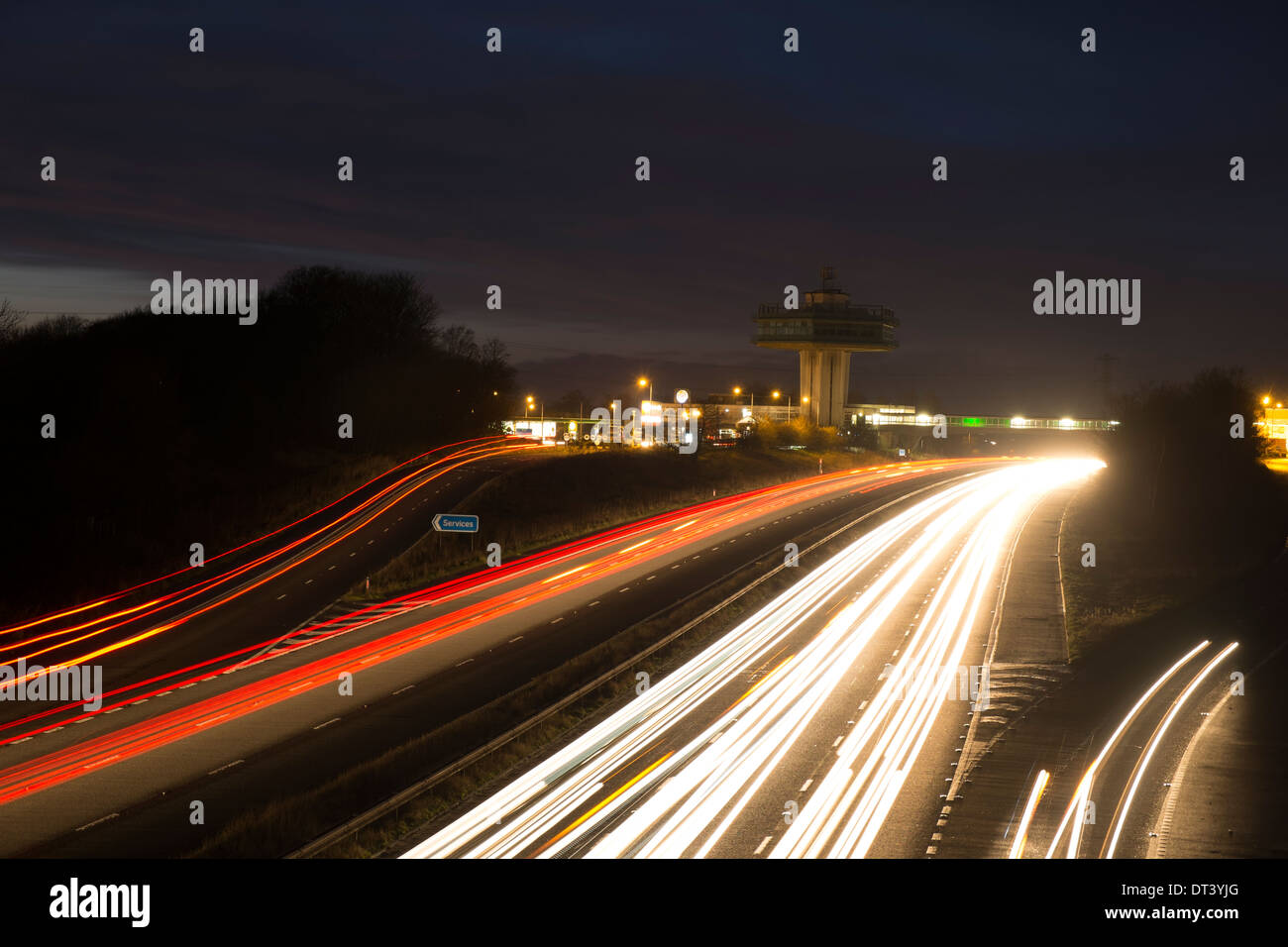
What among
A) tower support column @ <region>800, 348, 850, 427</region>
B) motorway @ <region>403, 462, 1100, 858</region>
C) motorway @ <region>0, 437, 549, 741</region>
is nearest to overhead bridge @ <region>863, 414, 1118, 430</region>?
tower support column @ <region>800, 348, 850, 427</region>

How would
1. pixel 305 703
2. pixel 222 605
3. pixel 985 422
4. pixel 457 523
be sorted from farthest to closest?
pixel 985 422
pixel 457 523
pixel 222 605
pixel 305 703

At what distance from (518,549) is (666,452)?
38.3 m

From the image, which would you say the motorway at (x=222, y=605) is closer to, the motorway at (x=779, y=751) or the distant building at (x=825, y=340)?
the motorway at (x=779, y=751)

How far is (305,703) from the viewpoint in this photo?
26.0 metres

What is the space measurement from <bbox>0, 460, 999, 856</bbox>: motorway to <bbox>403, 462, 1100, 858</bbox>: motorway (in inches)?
178

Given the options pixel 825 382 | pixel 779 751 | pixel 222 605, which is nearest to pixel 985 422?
pixel 825 382

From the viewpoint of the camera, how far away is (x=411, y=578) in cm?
4472

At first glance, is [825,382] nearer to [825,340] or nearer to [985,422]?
[825,340]

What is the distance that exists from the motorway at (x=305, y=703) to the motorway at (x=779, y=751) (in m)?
4.53

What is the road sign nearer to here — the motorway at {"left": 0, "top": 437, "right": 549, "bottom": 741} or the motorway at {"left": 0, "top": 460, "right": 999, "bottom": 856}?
the motorway at {"left": 0, "top": 460, "right": 999, "bottom": 856}

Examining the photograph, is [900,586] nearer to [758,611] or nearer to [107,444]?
[758,611]

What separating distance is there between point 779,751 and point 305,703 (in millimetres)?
12002

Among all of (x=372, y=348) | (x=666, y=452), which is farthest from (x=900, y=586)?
(x=372, y=348)

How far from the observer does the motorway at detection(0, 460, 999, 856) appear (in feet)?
62.0
